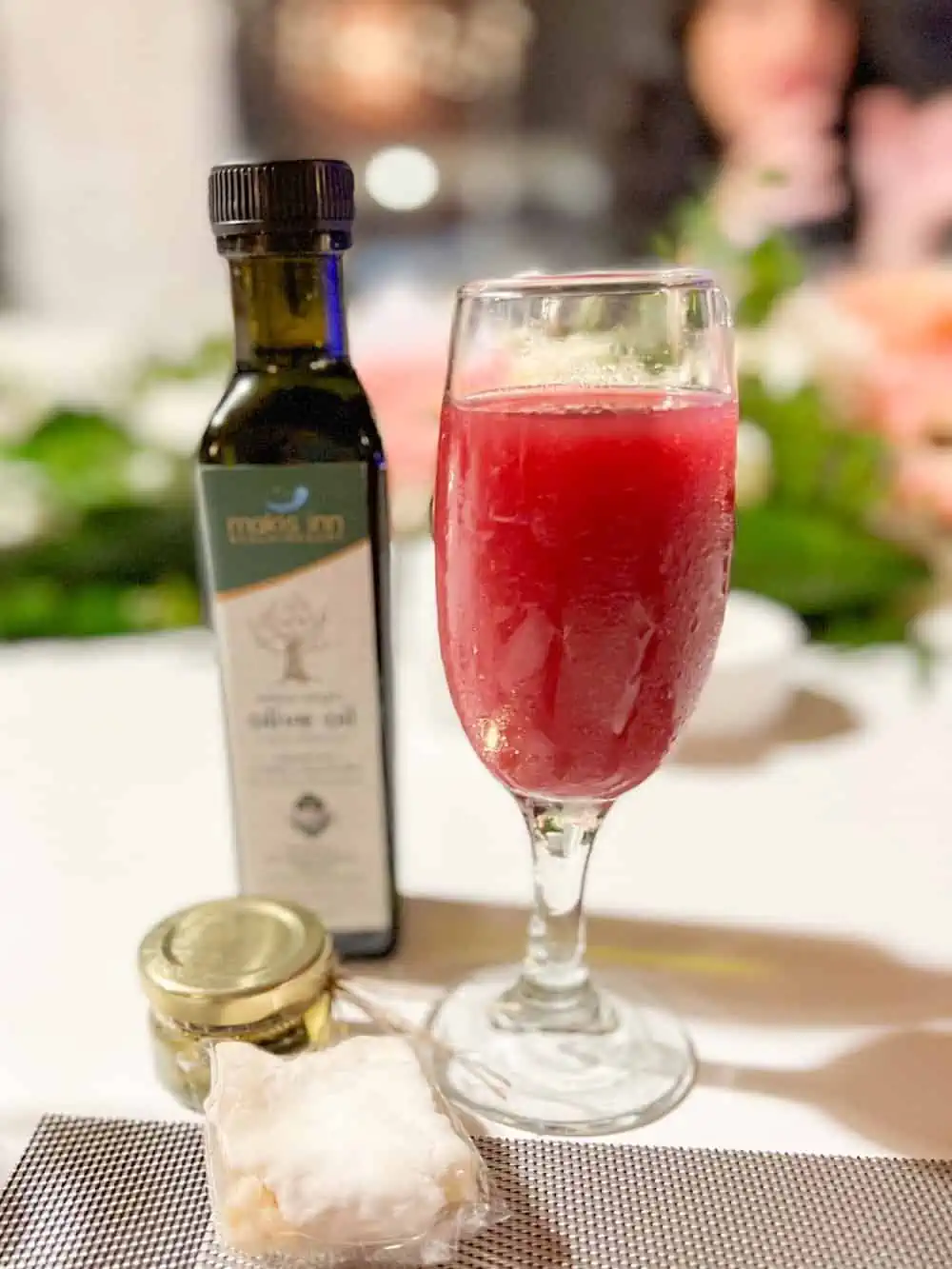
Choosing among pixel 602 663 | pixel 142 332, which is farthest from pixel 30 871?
pixel 142 332

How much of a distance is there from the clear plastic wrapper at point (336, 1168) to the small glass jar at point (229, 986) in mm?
37

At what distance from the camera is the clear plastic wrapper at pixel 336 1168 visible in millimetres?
431

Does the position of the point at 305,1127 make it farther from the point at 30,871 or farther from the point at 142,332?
the point at 142,332

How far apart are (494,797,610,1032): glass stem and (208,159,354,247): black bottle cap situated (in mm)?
301

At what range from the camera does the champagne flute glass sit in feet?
1.65

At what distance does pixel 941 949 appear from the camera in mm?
666

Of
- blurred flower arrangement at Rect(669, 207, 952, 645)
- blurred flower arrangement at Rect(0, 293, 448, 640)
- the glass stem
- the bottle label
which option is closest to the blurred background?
blurred flower arrangement at Rect(0, 293, 448, 640)

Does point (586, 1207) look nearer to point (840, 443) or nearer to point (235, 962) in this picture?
point (235, 962)

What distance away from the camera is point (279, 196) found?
21.3 inches

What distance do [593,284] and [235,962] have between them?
343mm

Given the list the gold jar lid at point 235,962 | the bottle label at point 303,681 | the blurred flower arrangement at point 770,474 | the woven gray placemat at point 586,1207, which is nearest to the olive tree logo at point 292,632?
the bottle label at point 303,681

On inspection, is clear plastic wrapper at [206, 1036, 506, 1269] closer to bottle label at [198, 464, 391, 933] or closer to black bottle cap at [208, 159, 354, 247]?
bottle label at [198, 464, 391, 933]

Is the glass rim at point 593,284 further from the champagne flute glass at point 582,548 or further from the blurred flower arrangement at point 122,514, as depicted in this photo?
the blurred flower arrangement at point 122,514

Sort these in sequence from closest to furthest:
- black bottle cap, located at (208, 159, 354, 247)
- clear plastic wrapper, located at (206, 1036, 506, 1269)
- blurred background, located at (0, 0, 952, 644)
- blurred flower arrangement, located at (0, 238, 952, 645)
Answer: clear plastic wrapper, located at (206, 1036, 506, 1269)
black bottle cap, located at (208, 159, 354, 247)
blurred flower arrangement, located at (0, 238, 952, 645)
blurred background, located at (0, 0, 952, 644)
